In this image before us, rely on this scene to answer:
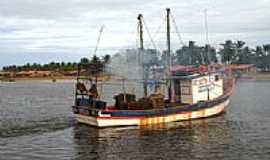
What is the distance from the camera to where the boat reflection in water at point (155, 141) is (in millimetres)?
29719

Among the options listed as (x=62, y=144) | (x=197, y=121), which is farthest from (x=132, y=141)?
(x=197, y=121)

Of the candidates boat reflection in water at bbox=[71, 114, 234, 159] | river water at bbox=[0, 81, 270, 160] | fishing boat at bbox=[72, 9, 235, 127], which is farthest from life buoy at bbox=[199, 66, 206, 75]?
boat reflection in water at bbox=[71, 114, 234, 159]

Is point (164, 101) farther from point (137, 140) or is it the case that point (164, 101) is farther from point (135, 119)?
point (137, 140)

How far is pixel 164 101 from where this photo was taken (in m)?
44.5

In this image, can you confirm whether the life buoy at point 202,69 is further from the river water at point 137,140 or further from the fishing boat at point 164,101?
the river water at point 137,140

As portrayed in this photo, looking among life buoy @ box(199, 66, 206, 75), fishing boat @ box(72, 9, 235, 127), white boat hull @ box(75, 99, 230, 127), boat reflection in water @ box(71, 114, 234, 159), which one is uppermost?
life buoy @ box(199, 66, 206, 75)

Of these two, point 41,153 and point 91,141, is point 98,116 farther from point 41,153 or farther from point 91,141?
point 41,153

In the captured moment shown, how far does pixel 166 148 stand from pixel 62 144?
6703 millimetres

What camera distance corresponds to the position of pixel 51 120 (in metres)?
44.8

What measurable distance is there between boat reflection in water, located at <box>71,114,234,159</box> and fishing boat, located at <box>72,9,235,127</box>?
2.49ft

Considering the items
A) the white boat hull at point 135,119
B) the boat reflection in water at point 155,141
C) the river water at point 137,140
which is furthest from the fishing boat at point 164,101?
the river water at point 137,140

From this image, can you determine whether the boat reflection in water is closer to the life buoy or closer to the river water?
the river water

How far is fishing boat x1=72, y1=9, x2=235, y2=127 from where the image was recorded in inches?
1577

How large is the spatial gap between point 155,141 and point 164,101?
417 inches
